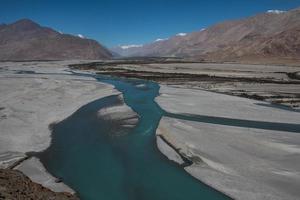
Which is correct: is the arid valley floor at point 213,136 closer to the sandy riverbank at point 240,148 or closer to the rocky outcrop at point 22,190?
the sandy riverbank at point 240,148

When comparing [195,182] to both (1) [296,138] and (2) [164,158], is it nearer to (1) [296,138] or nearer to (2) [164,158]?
(2) [164,158]

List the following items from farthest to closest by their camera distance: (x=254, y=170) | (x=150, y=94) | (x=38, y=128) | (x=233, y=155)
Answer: (x=150, y=94) < (x=38, y=128) < (x=233, y=155) < (x=254, y=170)

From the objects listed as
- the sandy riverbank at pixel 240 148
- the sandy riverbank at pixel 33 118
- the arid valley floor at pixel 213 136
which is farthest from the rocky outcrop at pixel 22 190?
the sandy riverbank at pixel 240 148

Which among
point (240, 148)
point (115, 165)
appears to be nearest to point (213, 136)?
point (240, 148)

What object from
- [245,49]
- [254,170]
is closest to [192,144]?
[254,170]

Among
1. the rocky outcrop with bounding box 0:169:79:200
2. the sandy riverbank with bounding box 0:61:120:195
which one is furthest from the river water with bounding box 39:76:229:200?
the rocky outcrop with bounding box 0:169:79:200

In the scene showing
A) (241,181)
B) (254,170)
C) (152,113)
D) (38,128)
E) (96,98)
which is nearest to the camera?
(241,181)
